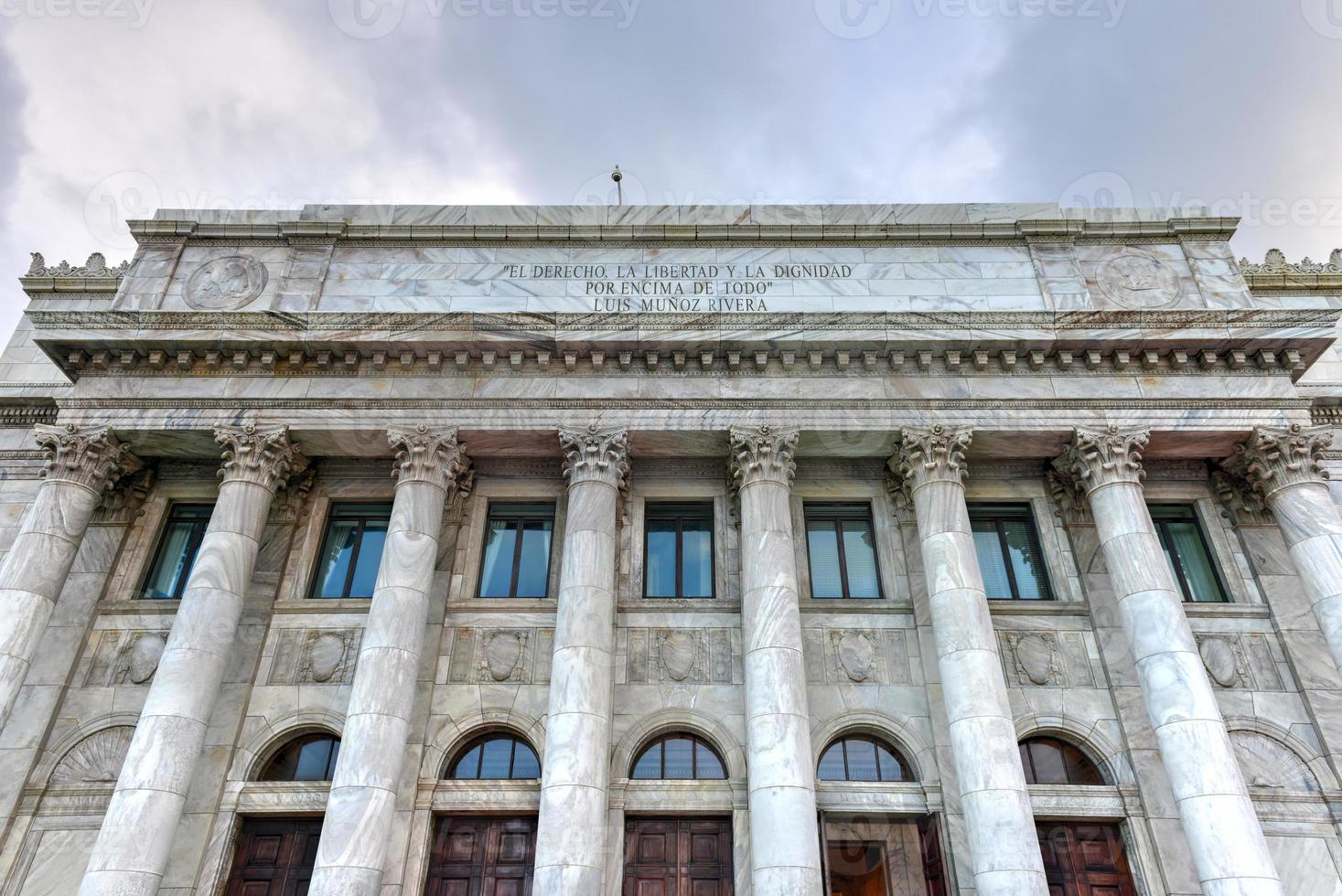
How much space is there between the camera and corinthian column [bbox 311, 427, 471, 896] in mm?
13914

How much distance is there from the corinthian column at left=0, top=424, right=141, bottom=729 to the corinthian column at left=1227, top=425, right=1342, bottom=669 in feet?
78.4

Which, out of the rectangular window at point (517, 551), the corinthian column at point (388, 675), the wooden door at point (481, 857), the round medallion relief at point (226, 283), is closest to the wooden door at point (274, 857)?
the corinthian column at point (388, 675)

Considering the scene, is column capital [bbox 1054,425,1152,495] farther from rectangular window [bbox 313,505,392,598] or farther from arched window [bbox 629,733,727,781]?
rectangular window [bbox 313,505,392,598]

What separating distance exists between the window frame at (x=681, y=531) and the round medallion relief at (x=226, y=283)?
1053 cm

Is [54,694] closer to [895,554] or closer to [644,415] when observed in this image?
[644,415]

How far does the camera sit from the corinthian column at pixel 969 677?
45.5 ft

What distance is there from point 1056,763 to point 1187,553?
592 cm

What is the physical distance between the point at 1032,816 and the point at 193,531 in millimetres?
18228

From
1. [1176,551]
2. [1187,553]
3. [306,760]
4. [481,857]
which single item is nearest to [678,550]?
[481,857]

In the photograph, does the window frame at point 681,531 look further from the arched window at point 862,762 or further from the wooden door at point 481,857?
the wooden door at point 481,857

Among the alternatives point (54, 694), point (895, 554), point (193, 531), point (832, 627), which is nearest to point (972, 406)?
point (895, 554)

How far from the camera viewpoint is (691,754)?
16562 mm

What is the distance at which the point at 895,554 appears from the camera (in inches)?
726

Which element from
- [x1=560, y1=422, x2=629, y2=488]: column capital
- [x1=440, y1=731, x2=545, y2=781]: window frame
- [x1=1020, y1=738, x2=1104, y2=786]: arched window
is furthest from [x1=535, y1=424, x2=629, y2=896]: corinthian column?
[x1=1020, y1=738, x2=1104, y2=786]: arched window
